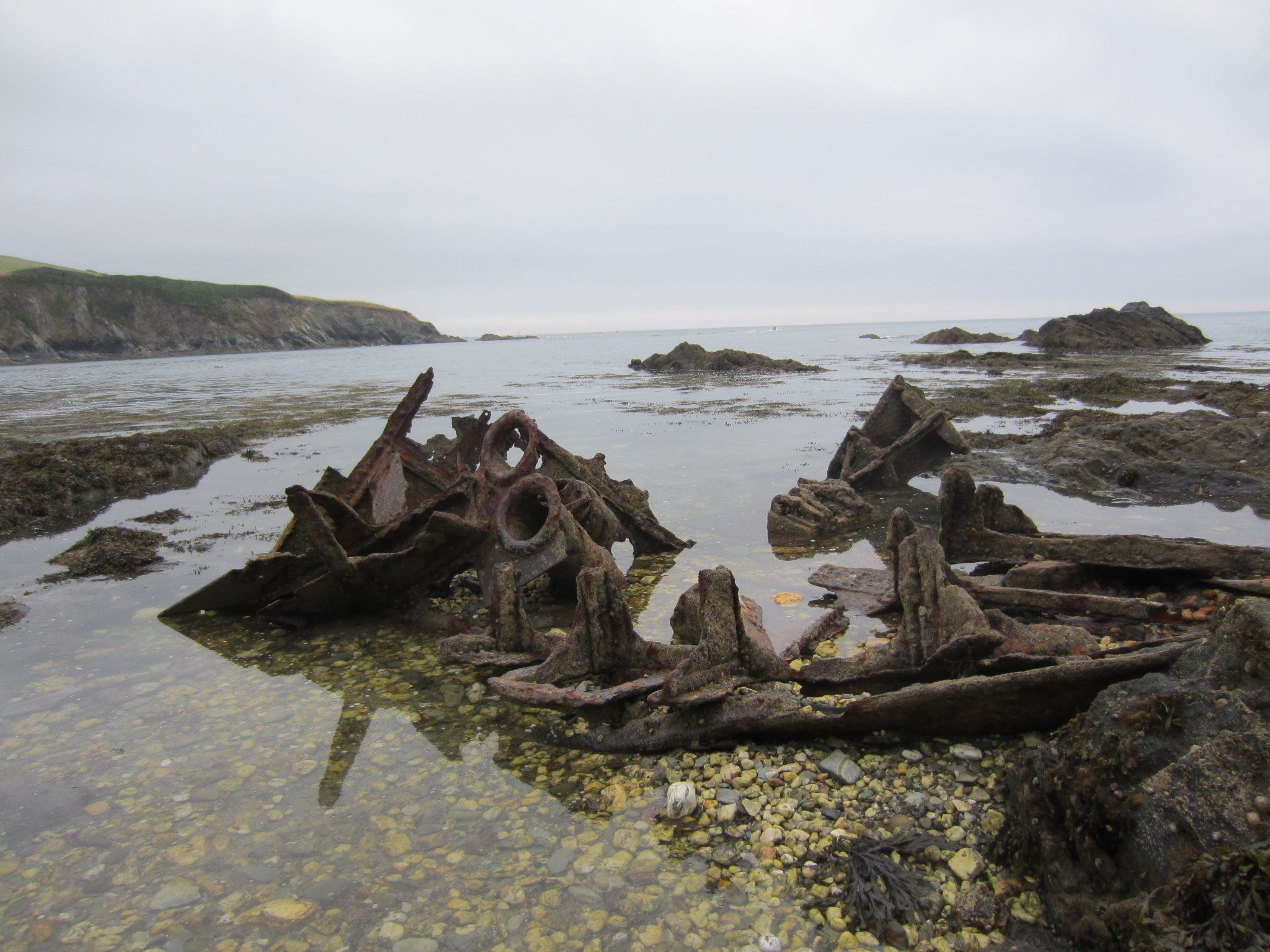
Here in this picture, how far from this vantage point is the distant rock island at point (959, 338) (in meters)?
65.6

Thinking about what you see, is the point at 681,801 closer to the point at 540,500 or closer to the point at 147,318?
the point at 540,500

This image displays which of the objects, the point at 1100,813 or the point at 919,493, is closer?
the point at 1100,813

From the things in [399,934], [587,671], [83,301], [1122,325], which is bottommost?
[399,934]

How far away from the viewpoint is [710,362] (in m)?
44.7

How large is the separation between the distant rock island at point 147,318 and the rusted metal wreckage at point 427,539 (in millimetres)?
102762

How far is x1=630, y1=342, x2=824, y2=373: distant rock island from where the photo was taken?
4294 cm

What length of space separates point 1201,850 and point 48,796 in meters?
4.82

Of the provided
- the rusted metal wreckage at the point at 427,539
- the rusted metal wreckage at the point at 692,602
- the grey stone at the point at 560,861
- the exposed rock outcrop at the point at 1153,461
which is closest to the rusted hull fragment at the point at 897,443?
the exposed rock outcrop at the point at 1153,461

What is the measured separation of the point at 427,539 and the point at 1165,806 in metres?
4.73

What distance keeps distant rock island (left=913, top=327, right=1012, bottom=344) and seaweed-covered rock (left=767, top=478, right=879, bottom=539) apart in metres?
62.2

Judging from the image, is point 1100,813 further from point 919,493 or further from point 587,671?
point 919,493

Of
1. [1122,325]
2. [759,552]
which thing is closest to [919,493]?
[759,552]

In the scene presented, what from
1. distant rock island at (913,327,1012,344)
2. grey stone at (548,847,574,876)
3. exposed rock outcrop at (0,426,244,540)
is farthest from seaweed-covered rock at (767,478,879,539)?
distant rock island at (913,327,1012,344)

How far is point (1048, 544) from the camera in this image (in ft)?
18.4
